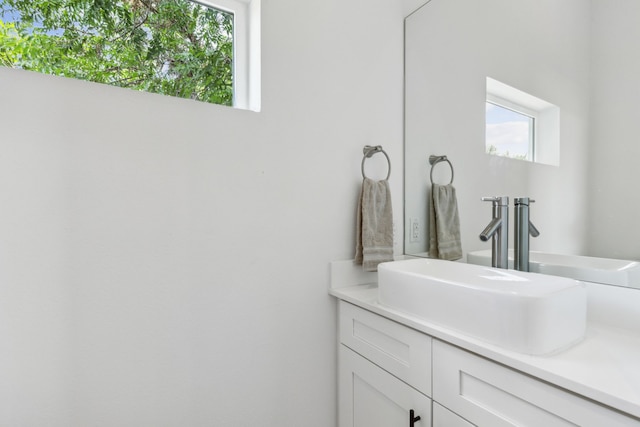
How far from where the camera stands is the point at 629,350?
749 millimetres

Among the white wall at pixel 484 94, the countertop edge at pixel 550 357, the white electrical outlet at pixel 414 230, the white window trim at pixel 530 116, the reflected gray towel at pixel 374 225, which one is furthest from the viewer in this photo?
the white electrical outlet at pixel 414 230

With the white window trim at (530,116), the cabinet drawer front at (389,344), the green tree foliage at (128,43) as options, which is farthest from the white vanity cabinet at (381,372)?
the green tree foliage at (128,43)

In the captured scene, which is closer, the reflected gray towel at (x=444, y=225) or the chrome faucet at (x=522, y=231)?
the chrome faucet at (x=522, y=231)

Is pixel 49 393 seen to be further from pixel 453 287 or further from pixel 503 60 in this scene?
pixel 503 60

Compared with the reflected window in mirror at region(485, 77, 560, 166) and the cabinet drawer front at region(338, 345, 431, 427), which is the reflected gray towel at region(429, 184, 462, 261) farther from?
the cabinet drawer front at region(338, 345, 431, 427)

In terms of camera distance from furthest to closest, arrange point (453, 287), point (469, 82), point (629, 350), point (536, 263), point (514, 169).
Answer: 1. point (469, 82)
2. point (514, 169)
3. point (536, 263)
4. point (453, 287)
5. point (629, 350)

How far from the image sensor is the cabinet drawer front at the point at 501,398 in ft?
1.97

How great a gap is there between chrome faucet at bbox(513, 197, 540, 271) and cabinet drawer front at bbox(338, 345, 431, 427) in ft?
1.76

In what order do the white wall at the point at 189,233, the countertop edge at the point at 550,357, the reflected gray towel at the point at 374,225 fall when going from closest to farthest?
the countertop edge at the point at 550,357 < the white wall at the point at 189,233 < the reflected gray towel at the point at 374,225

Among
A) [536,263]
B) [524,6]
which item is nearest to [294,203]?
[536,263]

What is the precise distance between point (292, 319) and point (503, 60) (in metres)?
1.23

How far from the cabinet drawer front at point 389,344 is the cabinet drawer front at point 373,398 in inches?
1.1

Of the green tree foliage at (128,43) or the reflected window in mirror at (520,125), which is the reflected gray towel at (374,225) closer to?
the reflected window in mirror at (520,125)

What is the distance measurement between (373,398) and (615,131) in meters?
1.08
